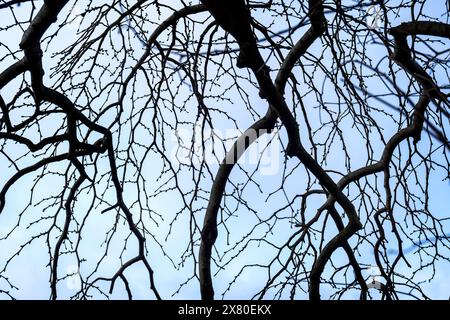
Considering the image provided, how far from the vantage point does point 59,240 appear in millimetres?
3064

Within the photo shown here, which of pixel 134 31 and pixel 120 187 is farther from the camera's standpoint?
pixel 134 31

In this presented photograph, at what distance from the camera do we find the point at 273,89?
3023mm

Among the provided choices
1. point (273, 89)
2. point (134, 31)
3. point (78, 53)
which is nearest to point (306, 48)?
point (273, 89)

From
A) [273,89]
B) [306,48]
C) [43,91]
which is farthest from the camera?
[306,48]

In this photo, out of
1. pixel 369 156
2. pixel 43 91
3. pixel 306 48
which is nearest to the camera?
pixel 43 91

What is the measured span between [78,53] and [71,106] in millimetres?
701

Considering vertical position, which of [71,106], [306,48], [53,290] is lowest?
[53,290]

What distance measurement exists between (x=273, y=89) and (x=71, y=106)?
40.0 inches

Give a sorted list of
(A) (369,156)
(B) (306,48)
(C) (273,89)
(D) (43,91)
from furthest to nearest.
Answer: (A) (369,156) → (B) (306,48) → (C) (273,89) → (D) (43,91)
